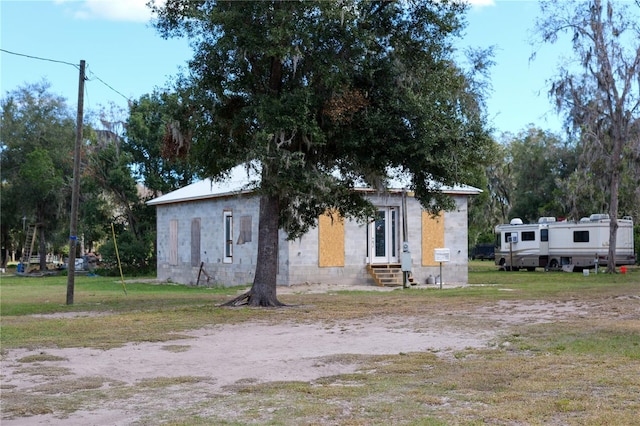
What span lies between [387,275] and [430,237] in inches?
101

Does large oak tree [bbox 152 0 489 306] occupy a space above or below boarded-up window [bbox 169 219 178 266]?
above

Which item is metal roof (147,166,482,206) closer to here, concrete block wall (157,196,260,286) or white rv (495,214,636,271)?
concrete block wall (157,196,260,286)

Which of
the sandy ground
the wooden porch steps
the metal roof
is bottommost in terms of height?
the sandy ground

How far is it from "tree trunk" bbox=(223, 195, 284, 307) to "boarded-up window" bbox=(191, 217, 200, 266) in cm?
1246

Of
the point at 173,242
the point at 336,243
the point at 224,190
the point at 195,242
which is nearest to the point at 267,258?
the point at 336,243

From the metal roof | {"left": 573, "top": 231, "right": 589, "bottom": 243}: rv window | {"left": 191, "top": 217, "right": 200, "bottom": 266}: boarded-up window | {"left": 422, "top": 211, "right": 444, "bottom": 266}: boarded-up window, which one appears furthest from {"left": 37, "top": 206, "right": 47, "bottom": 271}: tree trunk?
{"left": 573, "top": 231, "right": 589, "bottom": 243}: rv window

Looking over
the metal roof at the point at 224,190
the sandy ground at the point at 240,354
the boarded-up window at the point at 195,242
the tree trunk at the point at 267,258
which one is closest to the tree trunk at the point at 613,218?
the metal roof at the point at 224,190

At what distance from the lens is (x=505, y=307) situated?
1731cm

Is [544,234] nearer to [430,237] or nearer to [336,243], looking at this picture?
[430,237]

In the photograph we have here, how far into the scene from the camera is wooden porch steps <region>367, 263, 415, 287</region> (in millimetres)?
26487

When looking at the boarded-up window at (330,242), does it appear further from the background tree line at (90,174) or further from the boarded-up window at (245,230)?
the background tree line at (90,174)

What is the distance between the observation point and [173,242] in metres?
32.7

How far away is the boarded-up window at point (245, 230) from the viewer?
88.9 feet

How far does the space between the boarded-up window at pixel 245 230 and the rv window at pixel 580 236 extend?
60.4 ft
